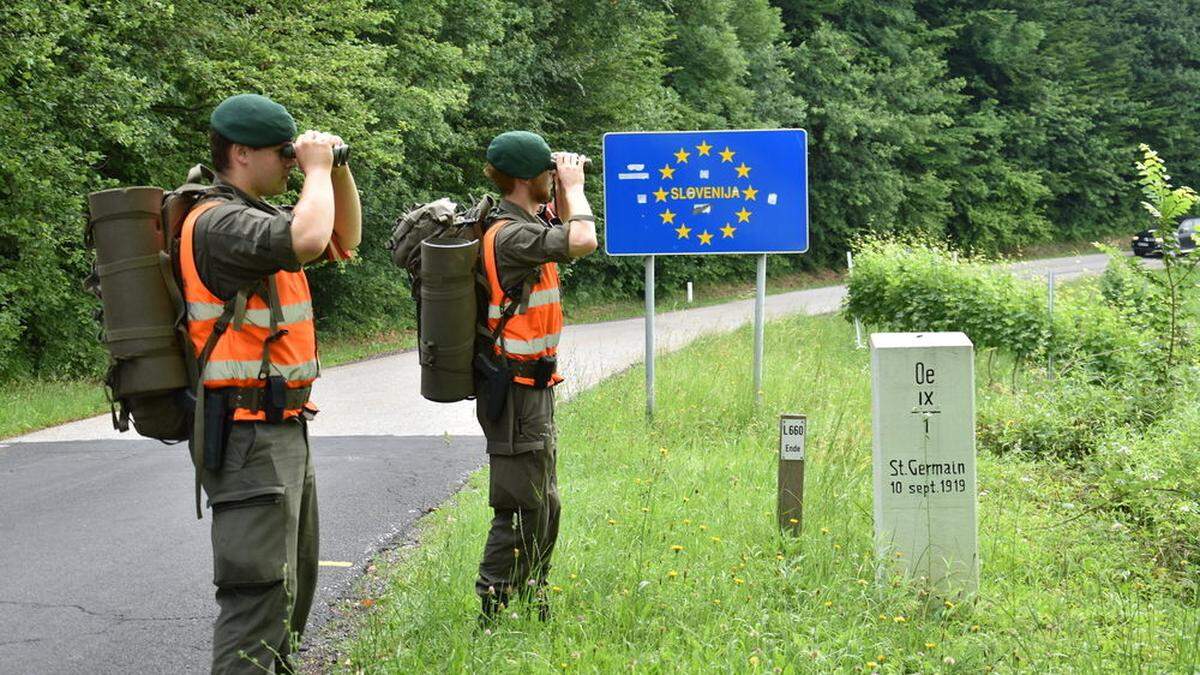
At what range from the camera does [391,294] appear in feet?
77.9

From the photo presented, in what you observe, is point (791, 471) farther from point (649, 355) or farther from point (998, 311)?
point (998, 311)

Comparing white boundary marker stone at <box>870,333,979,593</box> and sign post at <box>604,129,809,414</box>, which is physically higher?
sign post at <box>604,129,809,414</box>

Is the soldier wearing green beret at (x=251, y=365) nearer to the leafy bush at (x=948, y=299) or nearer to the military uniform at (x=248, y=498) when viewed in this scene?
the military uniform at (x=248, y=498)

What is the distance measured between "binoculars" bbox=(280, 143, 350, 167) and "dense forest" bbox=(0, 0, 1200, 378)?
36.8 feet

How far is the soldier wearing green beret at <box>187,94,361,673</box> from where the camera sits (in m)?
3.51

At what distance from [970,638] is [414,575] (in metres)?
2.47

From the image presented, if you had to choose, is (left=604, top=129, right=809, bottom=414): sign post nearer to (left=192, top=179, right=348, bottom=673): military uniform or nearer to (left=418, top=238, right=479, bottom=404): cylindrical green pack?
(left=418, top=238, right=479, bottom=404): cylindrical green pack

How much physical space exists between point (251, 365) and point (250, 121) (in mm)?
722

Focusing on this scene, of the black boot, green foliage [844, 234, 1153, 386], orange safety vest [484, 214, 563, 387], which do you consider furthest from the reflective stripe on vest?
green foliage [844, 234, 1153, 386]

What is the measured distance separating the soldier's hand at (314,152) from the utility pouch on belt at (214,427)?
2.33ft

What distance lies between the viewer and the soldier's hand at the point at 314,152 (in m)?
3.56

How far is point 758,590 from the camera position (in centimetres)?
509

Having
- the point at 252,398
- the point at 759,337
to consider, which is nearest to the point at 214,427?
the point at 252,398

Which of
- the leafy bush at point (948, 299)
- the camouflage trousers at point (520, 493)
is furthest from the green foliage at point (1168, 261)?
the camouflage trousers at point (520, 493)
